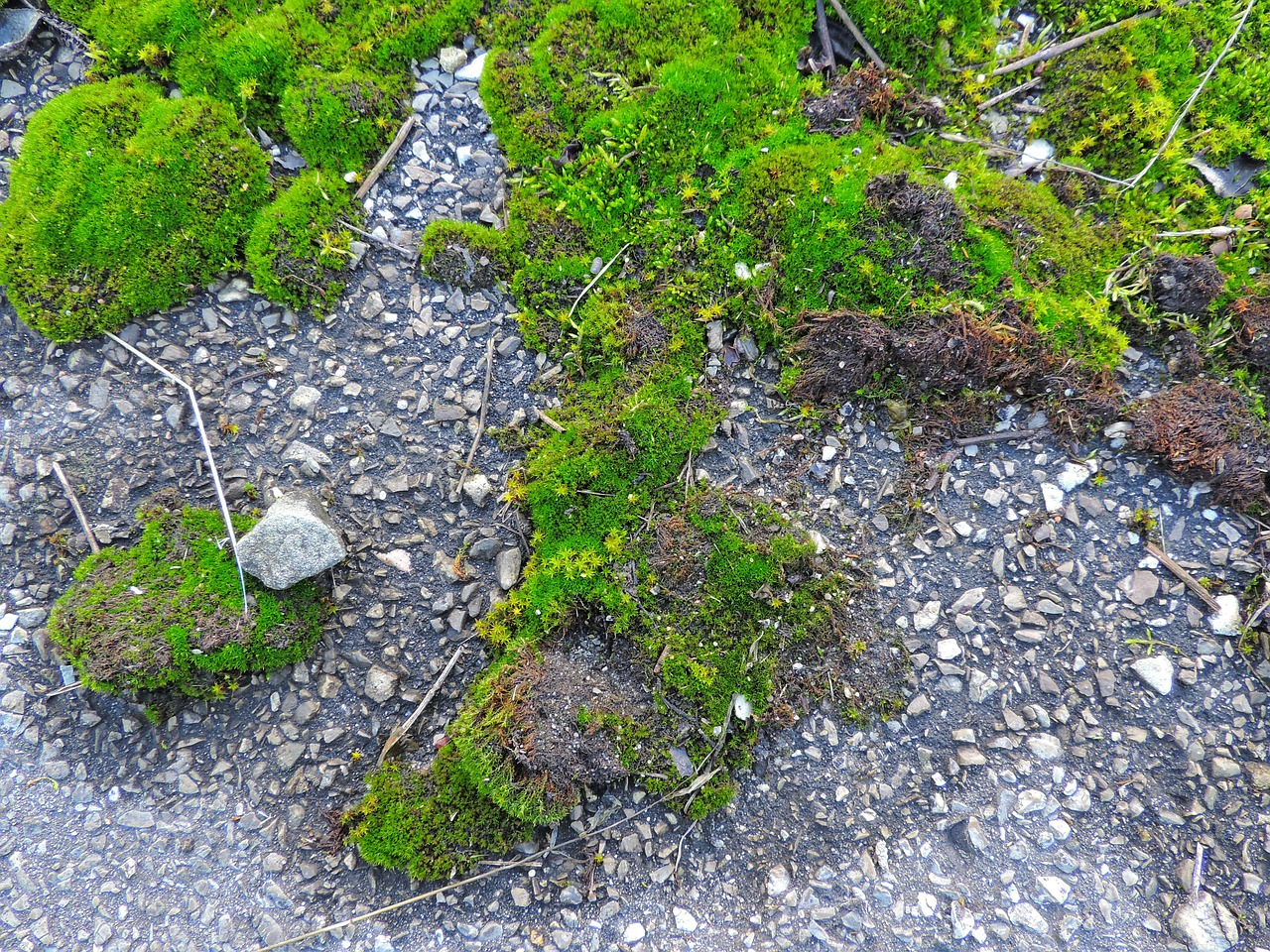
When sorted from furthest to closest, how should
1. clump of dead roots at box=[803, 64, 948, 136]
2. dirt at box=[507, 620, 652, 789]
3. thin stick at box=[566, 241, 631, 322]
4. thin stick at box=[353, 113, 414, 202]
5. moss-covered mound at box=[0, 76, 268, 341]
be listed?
thin stick at box=[353, 113, 414, 202] < clump of dead roots at box=[803, 64, 948, 136] < thin stick at box=[566, 241, 631, 322] < moss-covered mound at box=[0, 76, 268, 341] < dirt at box=[507, 620, 652, 789]

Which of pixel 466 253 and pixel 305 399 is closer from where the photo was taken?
pixel 305 399

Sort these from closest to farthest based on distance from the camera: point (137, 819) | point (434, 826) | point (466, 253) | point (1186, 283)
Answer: point (434, 826) → point (137, 819) → point (1186, 283) → point (466, 253)

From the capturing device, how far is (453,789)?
4.50 metres

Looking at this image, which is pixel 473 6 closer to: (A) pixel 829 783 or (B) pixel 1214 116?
(B) pixel 1214 116

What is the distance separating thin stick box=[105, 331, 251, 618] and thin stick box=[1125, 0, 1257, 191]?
758cm

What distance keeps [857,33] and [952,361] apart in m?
3.07

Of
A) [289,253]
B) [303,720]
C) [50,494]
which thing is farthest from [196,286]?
[303,720]

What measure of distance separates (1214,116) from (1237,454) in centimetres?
293

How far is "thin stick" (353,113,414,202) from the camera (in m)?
5.47

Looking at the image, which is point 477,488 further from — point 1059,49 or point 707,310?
point 1059,49

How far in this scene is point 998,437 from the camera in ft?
16.2

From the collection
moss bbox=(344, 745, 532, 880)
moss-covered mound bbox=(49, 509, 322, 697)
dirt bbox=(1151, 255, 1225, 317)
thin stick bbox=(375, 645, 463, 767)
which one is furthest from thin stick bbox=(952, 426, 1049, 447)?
moss-covered mound bbox=(49, 509, 322, 697)

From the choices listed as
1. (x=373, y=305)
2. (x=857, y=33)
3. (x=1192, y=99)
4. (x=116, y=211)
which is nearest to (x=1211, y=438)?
(x=1192, y=99)

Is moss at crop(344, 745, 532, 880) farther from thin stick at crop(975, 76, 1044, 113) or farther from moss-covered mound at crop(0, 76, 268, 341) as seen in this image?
thin stick at crop(975, 76, 1044, 113)
